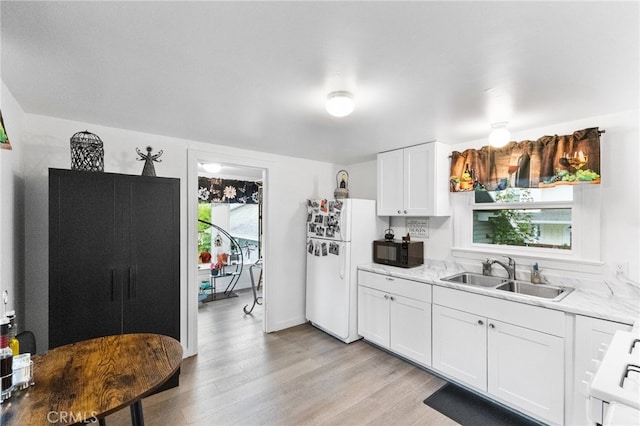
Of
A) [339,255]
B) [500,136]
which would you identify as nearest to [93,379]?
[339,255]

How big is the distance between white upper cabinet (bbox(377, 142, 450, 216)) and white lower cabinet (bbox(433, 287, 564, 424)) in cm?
94

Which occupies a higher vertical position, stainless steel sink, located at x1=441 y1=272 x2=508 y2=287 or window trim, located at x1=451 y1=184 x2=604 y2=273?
window trim, located at x1=451 y1=184 x2=604 y2=273

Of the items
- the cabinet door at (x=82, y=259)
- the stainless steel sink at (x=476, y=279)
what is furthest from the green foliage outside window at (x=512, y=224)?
the cabinet door at (x=82, y=259)

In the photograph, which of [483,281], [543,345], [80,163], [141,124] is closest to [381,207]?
[483,281]

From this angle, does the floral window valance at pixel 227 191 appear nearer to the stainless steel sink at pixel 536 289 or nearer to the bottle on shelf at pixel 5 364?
the bottle on shelf at pixel 5 364

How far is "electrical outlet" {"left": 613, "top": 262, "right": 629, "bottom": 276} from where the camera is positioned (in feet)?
7.34

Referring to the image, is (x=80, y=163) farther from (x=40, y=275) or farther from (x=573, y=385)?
(x=573, y=385)

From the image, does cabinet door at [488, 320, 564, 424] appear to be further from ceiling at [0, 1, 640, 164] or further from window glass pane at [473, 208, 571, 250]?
ceiling at [0, 1, 640, 164]

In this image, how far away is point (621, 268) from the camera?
226 cm

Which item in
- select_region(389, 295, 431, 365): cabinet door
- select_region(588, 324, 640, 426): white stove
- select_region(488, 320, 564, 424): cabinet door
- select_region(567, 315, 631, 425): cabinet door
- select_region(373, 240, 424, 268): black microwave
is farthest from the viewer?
select_region(373, 240, 424, 268): black microwave

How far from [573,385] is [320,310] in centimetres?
244

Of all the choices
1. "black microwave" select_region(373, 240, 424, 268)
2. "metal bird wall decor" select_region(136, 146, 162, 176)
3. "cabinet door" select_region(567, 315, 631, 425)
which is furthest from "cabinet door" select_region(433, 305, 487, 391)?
"metal bird wall decor" select_region(136, 146, 162, 176)

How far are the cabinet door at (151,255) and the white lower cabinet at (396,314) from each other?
1.94 meters

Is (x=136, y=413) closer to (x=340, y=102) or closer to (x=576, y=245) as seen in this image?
(x=340, y=102)
